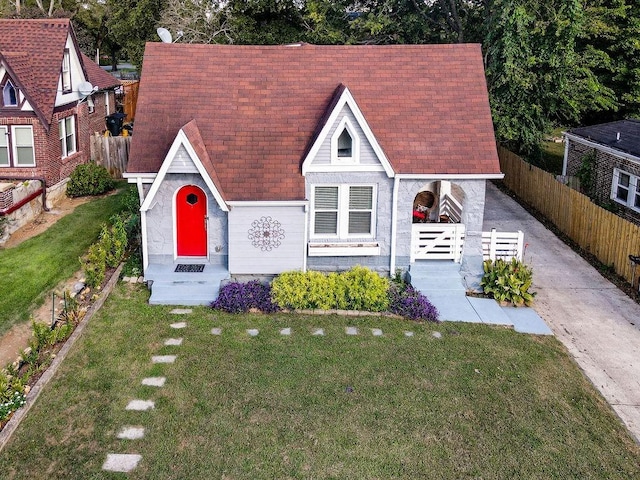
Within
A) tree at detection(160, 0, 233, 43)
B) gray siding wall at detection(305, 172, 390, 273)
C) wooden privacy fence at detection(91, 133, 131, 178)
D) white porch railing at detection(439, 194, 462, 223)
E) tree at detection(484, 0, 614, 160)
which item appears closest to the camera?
gray siding wall at detection(305, 172, 390, 273)

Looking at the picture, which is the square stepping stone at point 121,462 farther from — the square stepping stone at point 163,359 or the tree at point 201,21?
the tree at point 201,21

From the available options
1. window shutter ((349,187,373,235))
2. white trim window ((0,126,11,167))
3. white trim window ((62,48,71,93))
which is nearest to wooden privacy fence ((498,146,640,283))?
window shutter ((349,187,373,235))

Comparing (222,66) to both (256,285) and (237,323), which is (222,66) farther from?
(237,323)

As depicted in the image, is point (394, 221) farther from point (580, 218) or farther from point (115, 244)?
point (580, 218)

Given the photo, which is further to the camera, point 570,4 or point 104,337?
point 570,4

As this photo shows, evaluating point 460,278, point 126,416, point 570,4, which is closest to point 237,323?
point 126,416

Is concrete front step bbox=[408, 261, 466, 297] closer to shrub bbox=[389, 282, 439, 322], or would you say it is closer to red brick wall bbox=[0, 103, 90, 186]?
shrub bbox=[389, 282, 439, 322]

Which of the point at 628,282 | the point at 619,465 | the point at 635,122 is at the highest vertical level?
the point at 635,122
